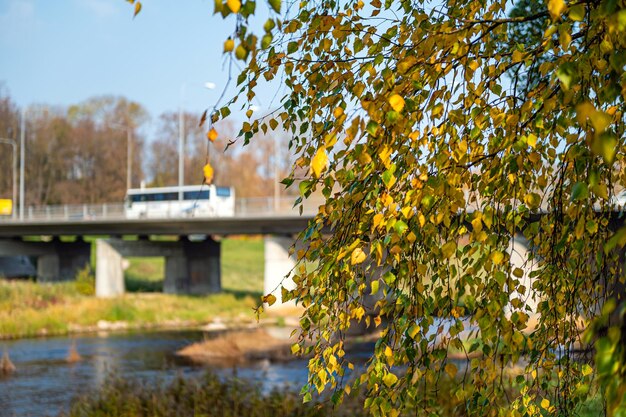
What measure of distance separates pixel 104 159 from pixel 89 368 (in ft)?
178

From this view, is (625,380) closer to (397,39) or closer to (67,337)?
(397,39)

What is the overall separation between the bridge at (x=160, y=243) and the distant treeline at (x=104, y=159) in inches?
654

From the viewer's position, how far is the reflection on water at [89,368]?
18.5 metres

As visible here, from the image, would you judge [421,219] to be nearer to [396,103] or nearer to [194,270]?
[396,103]

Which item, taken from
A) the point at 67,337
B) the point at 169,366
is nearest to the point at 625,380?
the point at 169,366

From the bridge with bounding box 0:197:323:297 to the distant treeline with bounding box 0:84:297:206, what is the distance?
1660 cm

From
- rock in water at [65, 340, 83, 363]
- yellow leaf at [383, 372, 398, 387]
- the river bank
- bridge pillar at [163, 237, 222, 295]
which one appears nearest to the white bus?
bridge pillar at [163, 237, 222, 295]

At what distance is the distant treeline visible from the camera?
74.1 m

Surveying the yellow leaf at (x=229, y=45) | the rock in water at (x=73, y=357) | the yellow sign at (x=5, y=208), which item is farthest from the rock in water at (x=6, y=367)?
the yellow sign at (x=5, y=208)

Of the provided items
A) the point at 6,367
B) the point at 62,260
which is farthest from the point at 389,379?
the point at 62,260

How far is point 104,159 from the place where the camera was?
76562mm

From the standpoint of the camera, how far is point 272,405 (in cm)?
1183

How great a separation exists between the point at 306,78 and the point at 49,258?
53.8 metres

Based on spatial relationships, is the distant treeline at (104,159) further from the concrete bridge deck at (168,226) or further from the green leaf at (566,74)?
the green leaf at (566,74)
